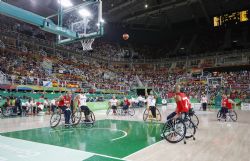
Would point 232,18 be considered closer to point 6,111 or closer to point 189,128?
point 189,128

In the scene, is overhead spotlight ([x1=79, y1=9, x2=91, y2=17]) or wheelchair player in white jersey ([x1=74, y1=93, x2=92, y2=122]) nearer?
wheelchair player in white jersey ([x1=74, y1=93, x2=92, y2=122])

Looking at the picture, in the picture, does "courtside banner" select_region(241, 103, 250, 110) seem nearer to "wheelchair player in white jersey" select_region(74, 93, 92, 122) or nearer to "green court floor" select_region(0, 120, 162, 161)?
"green court floor" select_region(0, 120, 162, 161)

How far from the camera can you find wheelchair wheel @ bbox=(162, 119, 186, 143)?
677cm

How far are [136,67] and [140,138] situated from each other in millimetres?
29516

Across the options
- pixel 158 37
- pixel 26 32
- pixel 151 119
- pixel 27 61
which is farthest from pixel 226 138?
pixel 158 37

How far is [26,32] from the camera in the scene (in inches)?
993

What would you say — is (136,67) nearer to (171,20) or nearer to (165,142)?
(171,20)

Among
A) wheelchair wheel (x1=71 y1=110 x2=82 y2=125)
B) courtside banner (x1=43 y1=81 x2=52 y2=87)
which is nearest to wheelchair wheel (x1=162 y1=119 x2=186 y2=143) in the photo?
wheelchair wheel (x1=71 y1=110 x2=82 y2=125)

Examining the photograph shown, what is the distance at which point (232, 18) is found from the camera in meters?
24.0

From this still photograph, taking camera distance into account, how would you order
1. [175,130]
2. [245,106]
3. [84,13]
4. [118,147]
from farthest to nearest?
[245,106] → [84,13] → [175,130] → [118,147]

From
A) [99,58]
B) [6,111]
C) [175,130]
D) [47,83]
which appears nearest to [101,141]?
[175,130]

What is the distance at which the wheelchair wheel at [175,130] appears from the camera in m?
6.77

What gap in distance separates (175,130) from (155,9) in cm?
2286

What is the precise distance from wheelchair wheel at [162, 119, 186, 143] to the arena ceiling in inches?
693
